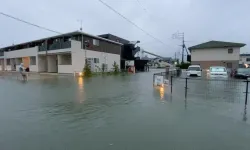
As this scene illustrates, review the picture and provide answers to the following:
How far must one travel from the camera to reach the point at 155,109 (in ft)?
23.5

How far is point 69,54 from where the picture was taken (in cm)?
2980

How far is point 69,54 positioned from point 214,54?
30082mm

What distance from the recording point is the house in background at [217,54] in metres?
39.4

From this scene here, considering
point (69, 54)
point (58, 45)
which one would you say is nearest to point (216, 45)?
point (69, 54)

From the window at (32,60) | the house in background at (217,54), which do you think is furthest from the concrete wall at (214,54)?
the window at (32,60)

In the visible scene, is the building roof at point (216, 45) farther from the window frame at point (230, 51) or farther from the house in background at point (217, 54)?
the window frame at point (230, 51)

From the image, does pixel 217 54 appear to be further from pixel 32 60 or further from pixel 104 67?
pixel 32 60

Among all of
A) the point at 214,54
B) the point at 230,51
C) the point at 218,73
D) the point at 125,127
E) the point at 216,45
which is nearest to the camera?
the point at 125,127

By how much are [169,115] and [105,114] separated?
7.06ft

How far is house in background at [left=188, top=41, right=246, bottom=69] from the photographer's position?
3941 centimetres

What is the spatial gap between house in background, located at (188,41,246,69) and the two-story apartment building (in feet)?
58.8

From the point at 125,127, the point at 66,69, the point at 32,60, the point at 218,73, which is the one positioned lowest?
the point at 125,127

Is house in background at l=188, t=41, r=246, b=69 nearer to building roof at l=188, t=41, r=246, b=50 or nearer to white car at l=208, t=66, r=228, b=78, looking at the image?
building roof at l=188, t=41, r=246, b=50

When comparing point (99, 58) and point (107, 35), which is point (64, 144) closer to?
point (99, 58)
